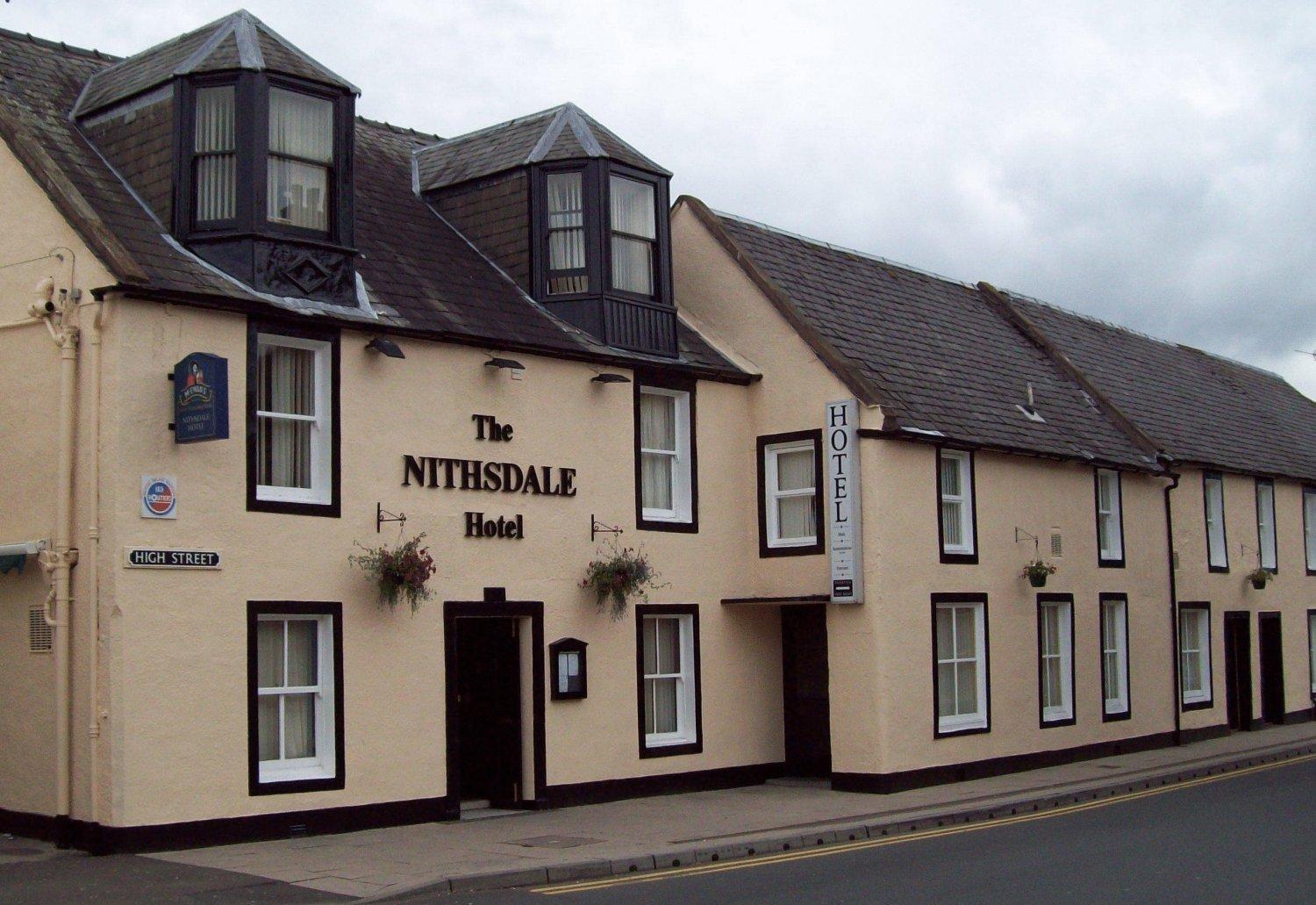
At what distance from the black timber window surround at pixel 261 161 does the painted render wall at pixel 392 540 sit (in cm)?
138

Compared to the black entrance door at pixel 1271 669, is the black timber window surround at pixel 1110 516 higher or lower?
higher

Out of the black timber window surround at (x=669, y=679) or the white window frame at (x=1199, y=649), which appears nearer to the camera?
the black timber window surround at (x=669, y=679)

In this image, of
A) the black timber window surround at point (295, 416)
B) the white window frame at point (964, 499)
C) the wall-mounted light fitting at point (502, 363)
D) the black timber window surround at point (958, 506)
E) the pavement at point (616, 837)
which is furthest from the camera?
the white window frame at point (964, 499)

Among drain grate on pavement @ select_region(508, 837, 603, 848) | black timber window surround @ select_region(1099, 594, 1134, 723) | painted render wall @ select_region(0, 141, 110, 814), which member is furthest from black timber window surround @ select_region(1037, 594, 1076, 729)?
painted render wall @ select_region(0, 141, 110, 814)

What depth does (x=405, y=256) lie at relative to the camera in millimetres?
19047

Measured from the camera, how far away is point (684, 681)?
20234mm

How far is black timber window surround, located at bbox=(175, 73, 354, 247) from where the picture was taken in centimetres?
1627

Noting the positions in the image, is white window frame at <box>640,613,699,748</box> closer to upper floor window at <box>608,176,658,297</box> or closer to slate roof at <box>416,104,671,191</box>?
upper floor window at <box>608,176,658,297</box>

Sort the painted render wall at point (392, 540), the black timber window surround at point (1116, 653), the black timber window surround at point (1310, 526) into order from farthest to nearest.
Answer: the black timber window surround at point (1310, 526) < the black timber window surround at point (1116, 653) < the painted render wall at point (392, 540)

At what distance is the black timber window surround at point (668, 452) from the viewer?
66.2 feet

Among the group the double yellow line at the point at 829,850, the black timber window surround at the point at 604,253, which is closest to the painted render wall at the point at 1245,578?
the double yellow line at the point at 829,850

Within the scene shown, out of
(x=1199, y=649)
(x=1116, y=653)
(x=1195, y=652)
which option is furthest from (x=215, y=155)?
(x=1199, y=649)

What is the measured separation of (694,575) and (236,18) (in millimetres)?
9159

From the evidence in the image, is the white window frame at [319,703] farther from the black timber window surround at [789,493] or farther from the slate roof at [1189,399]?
the slate roof at [1189,399]
